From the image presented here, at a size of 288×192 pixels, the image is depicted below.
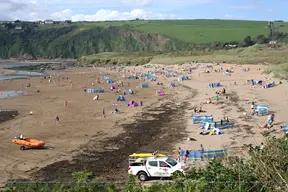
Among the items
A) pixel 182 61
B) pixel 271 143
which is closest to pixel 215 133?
pixel 271 143

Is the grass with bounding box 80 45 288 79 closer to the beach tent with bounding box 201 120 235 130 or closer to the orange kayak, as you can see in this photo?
the beach tent with bounding box 201 120 235 130

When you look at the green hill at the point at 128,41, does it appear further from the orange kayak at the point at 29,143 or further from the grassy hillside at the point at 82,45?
the orange kayak at the point at 29,143

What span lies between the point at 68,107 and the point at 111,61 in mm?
86999

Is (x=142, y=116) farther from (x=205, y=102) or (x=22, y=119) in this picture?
(x=22, y=119)

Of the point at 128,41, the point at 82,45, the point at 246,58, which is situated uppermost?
the point at 128,41

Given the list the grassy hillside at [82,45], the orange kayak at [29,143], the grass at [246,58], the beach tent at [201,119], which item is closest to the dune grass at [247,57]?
the grass at [246,58]

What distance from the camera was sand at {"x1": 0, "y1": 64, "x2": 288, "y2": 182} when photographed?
2208cm

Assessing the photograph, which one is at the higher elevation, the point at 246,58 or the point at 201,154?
the point at 246,58

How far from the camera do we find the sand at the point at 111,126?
2208cm

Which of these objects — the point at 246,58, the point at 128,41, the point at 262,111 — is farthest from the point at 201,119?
the point at 128,41

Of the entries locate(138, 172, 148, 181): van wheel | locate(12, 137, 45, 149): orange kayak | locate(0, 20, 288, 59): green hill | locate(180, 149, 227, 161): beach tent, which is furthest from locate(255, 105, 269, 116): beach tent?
locate(0, 20, 288, 59): green hill

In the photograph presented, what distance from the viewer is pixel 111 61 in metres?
127

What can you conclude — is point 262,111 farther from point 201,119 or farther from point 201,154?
point 201,154

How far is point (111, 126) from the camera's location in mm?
31125
